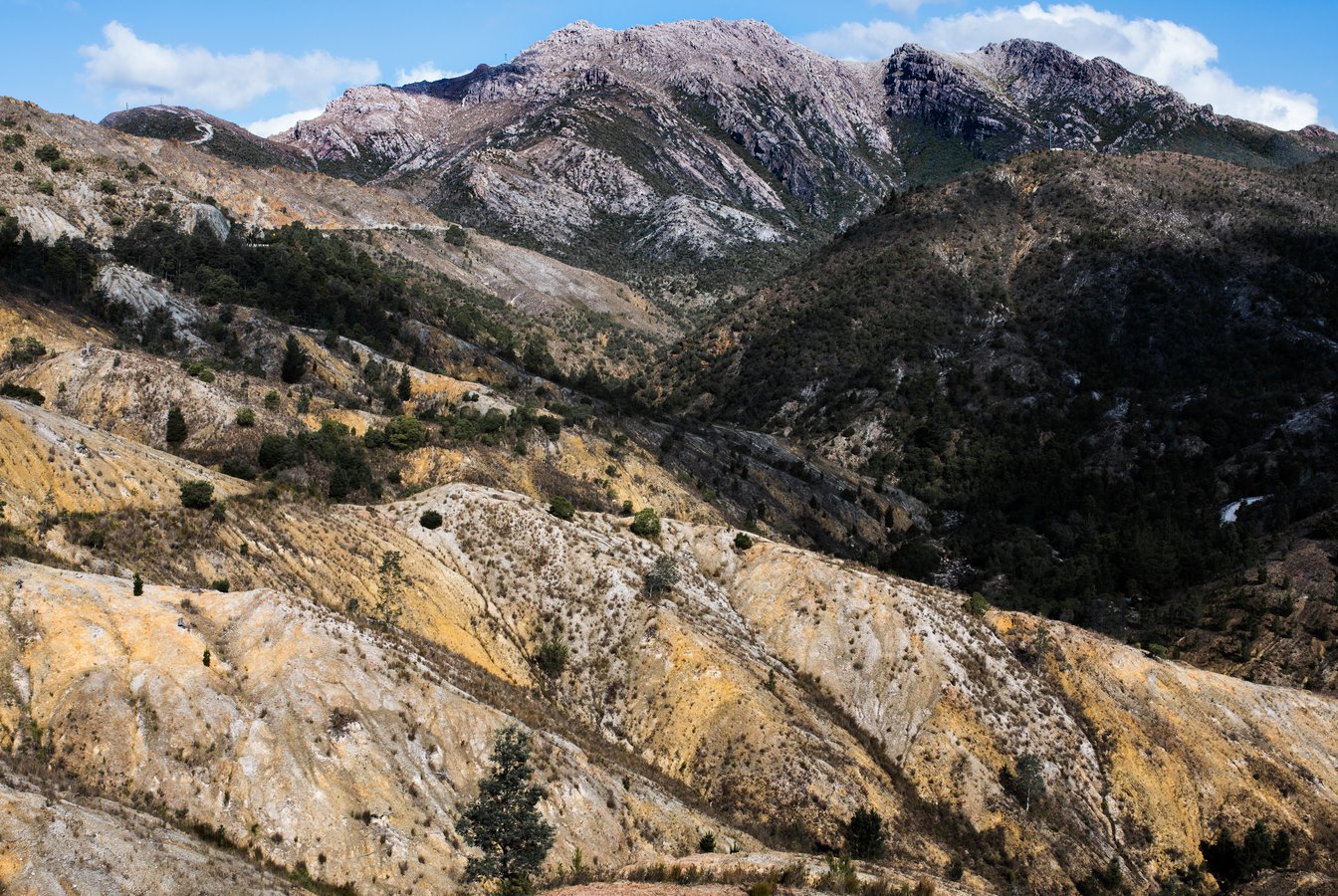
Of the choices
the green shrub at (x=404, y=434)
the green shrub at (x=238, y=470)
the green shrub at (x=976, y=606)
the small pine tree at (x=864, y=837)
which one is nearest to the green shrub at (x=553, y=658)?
the small pine tree at (x=864, y=837)

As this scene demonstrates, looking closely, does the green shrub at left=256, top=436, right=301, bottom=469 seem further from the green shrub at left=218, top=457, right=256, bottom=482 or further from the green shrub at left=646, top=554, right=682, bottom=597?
the green shrub at left=646, top=554, right=682, bottom=597

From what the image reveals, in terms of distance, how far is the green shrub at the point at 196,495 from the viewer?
38.0 metres

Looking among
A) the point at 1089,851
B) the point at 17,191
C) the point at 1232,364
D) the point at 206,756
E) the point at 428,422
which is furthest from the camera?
the point at 1232,364

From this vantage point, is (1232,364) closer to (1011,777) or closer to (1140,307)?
(1140,307)

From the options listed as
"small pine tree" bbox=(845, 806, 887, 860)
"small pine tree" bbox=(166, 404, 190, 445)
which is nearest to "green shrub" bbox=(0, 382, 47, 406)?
"small pine tree" bbox=(166, 404, 190, 445)

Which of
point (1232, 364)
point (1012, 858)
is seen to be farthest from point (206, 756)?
point (1232, 364)

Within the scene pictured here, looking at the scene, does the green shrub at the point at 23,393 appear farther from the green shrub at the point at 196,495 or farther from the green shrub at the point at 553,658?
the green shrub at the point at 553,658

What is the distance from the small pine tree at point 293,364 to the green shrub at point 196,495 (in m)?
29.9

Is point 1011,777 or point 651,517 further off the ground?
point 651,517

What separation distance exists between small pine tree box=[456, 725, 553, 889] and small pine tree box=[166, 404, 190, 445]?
123ft

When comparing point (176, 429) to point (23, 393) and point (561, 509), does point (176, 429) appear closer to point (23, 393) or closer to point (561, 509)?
point (23, 393)

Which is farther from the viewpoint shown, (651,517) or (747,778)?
(651,517)

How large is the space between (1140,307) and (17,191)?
129 metres

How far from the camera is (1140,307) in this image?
4604 inches
